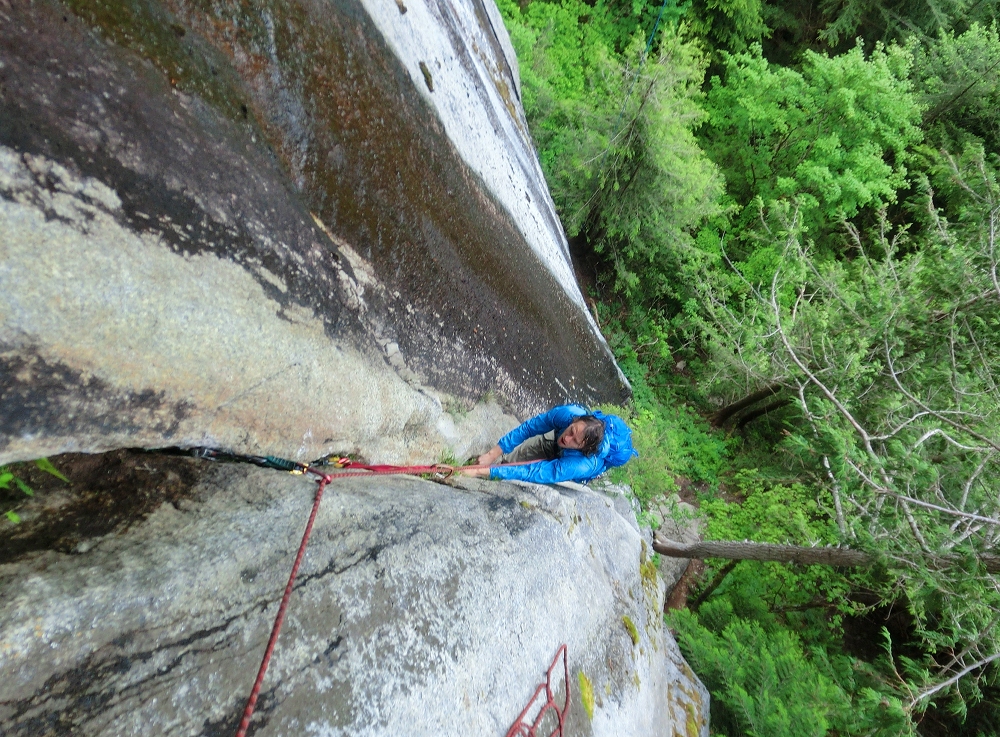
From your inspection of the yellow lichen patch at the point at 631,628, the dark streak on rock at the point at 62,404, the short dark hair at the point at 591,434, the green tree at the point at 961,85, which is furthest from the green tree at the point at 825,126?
the dark streak on rock at the point at 62,404

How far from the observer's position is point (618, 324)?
941 cm

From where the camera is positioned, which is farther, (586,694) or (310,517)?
(586,694)

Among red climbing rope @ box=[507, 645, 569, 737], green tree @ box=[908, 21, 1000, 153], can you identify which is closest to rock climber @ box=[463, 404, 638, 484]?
red climbing rope @ box=[507, 645, 569, 737]

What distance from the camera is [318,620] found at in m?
1.84

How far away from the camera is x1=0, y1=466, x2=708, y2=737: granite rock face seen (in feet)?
4.86

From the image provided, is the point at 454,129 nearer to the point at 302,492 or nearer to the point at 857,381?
the point at 302,492

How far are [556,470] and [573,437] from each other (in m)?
0.30

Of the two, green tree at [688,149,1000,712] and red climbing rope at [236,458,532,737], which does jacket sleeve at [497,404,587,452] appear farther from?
green tree at [688,149,1000,712]

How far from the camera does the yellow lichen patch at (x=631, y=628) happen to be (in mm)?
3165

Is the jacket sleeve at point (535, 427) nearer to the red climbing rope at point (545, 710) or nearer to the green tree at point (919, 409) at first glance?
the red climbing rope at point (545, 710)

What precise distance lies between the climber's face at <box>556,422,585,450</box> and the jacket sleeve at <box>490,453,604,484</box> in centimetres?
9

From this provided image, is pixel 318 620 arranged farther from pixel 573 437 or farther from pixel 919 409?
pixel 919 409

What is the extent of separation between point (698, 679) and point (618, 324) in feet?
20.7

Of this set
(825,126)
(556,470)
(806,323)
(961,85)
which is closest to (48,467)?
(556,470)
